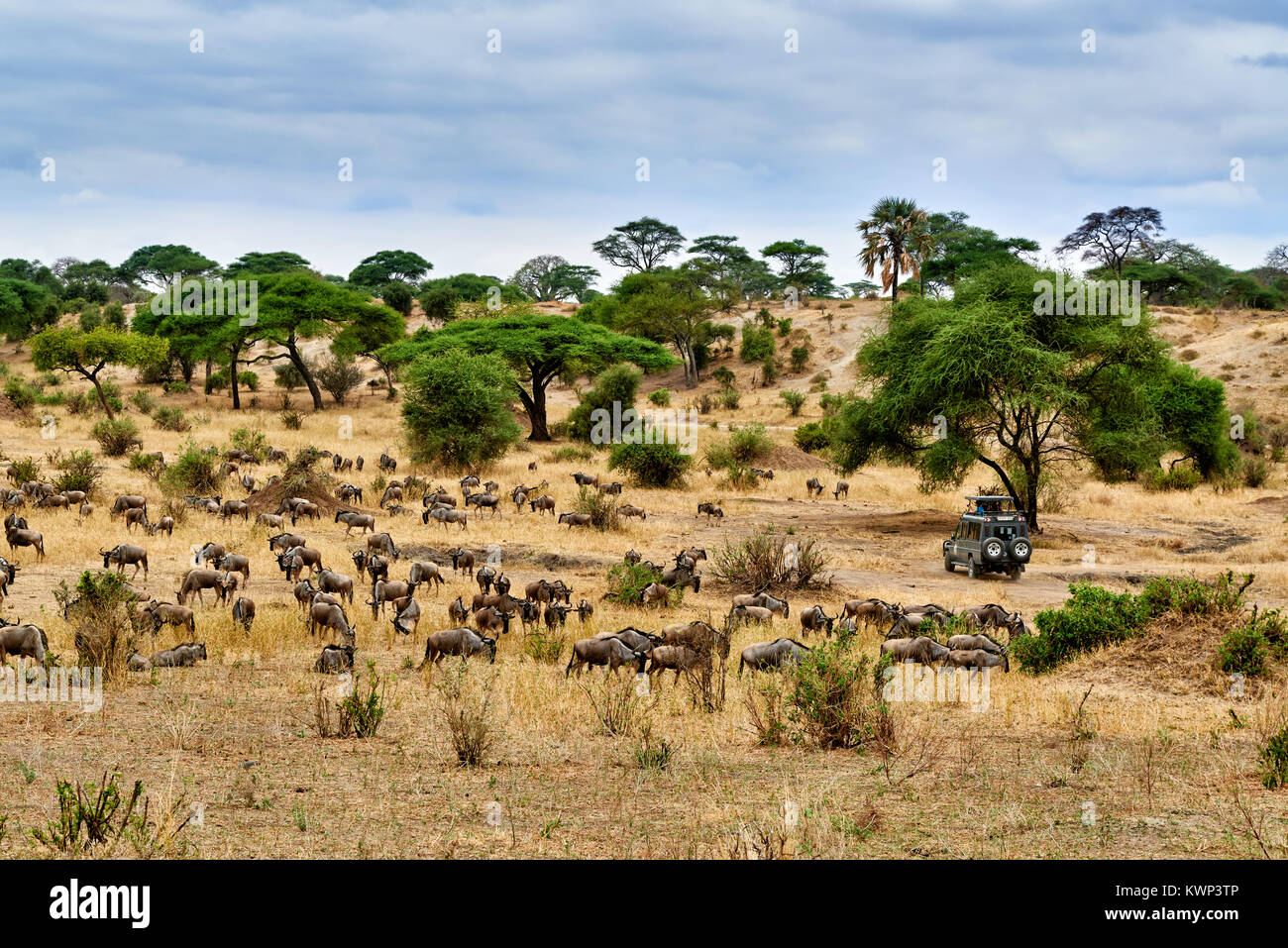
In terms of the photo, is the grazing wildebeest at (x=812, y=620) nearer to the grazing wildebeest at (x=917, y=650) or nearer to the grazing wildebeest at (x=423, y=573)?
Result: the grazing wildebeest at (x=917, y=650)

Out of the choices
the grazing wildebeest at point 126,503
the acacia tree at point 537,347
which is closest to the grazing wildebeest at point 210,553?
the grazing wildebeest at point 126,503

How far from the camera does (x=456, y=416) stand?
37969 mm

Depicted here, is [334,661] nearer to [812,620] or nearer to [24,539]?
[812,620]

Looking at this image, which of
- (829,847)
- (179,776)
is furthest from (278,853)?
(829,847)

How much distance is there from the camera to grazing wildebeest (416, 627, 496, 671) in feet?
39.5

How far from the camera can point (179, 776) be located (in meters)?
7.57

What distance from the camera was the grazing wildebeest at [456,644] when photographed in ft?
39.5

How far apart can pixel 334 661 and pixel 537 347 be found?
119 feet

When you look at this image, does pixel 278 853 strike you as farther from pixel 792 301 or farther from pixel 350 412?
pixel 792 301

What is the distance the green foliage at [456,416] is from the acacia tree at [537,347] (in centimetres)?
657

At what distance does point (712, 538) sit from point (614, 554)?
3.64 meters

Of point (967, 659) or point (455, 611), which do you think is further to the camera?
point (455, 611)

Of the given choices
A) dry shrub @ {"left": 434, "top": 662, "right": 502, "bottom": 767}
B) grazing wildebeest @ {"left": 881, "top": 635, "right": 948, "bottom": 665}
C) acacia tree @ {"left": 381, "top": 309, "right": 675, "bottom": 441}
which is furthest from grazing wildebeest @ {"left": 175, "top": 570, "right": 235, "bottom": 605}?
acacia tree @ {"left": 381, "top": 309, "right": 675, "bottom": 441}

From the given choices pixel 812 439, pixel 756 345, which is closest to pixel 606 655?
pixel 812 439
